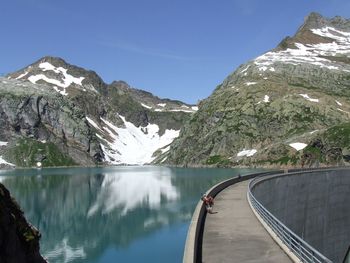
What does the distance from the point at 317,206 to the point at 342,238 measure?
6.88 meters

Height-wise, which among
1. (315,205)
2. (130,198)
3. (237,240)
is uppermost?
(237,240)

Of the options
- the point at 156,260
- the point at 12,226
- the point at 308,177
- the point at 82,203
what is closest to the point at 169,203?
the point at 82,203

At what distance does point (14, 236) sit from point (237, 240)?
13.6 meters

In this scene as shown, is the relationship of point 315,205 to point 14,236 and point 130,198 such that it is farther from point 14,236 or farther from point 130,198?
point 130,198

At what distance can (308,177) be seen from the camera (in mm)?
A: 62781

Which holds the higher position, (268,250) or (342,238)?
(268,250)

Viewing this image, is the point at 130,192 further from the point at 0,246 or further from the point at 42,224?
the point at 0,246

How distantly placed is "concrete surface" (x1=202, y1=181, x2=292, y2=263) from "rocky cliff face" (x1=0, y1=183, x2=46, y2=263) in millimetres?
11401

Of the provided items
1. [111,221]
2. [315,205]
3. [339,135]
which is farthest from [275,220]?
[339,135]

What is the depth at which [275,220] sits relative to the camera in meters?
26.2

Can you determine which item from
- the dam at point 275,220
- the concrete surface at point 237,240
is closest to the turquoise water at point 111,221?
the dam at point 275,220

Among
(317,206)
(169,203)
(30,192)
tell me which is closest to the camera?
(317,206)

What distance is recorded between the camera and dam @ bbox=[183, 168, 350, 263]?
23.2 metres

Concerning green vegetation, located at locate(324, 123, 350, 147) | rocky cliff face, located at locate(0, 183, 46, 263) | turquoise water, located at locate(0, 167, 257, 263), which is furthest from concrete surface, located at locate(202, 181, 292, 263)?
green vegetation, located at locate(324, 123, 350, 147)
